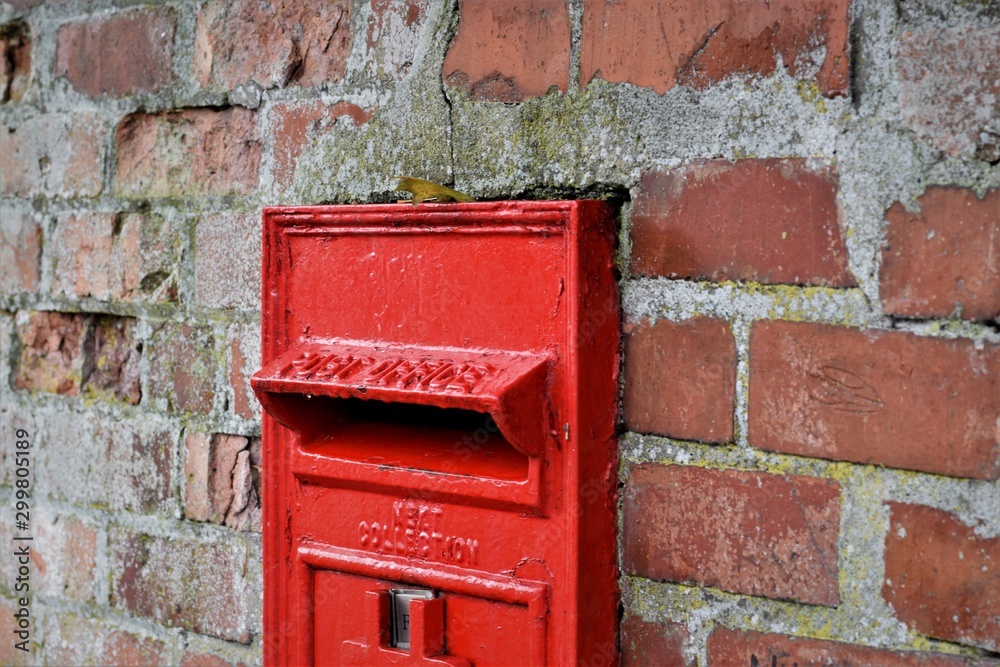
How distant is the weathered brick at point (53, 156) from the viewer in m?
1.26

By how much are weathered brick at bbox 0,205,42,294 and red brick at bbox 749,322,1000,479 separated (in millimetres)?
969

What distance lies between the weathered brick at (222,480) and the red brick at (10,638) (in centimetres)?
38

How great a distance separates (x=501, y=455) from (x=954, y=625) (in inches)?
15.6

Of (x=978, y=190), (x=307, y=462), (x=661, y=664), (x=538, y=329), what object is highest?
(x=978, y=190)

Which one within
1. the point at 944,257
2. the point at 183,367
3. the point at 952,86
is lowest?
the point at 183,367

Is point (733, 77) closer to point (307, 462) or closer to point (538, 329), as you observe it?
point (538, 329)

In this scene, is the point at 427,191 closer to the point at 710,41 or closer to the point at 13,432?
the point at 710,41

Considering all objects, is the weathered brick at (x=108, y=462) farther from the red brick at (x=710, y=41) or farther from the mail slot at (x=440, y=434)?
the red brick at (x=710, y=41)

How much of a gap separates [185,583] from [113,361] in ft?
0.98

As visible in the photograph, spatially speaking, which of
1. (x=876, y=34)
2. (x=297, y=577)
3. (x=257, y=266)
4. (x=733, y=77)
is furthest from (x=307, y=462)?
(x=876, y=34)

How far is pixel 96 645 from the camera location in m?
1.28

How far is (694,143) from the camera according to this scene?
0.87 metres

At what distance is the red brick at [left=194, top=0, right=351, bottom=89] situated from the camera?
1.07 metres

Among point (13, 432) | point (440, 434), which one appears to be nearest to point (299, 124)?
point (440, 434)
